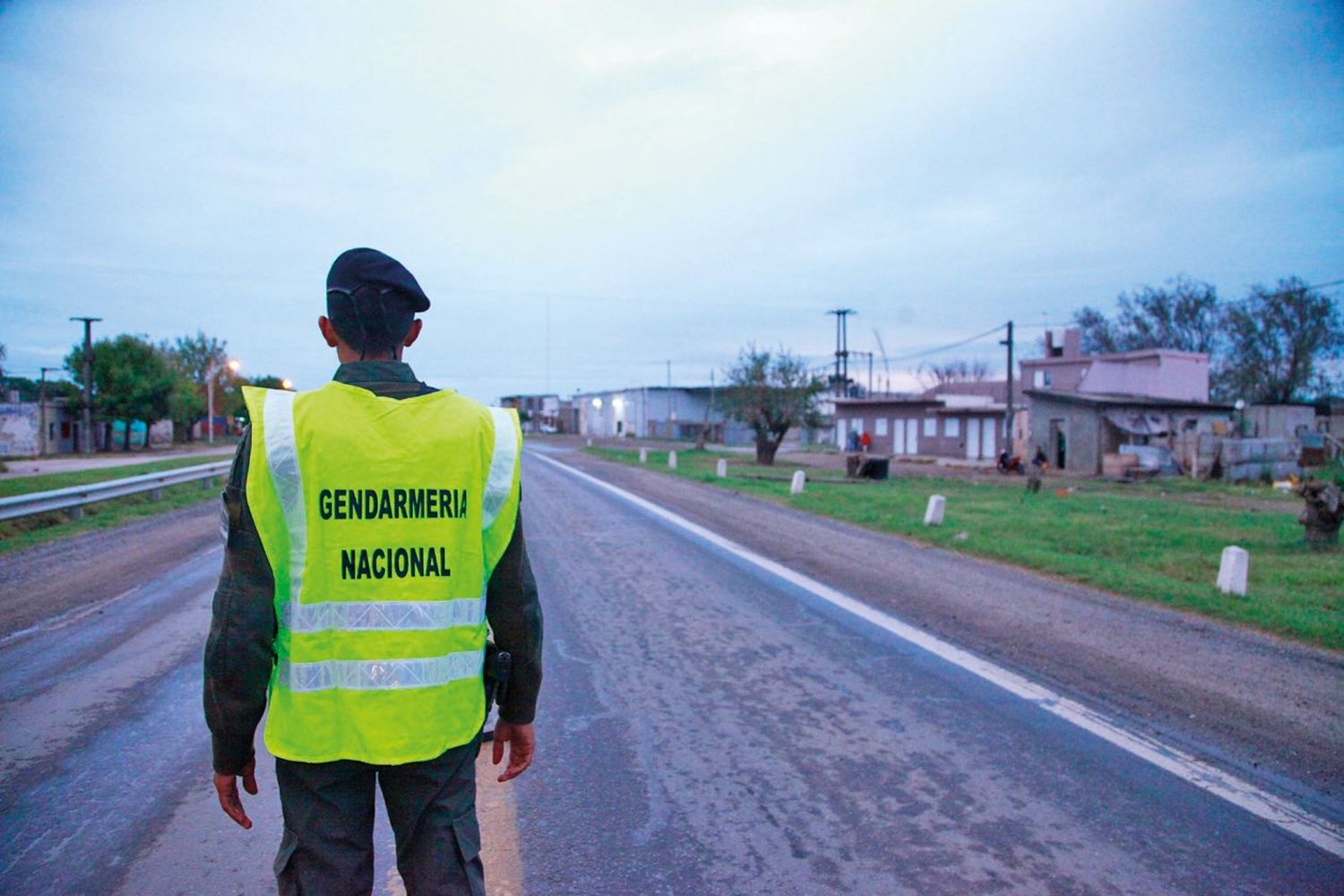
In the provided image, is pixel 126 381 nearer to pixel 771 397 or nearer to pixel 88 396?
pixel 88 396

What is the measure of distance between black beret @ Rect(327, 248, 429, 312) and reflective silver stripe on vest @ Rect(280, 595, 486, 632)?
2.68 feet

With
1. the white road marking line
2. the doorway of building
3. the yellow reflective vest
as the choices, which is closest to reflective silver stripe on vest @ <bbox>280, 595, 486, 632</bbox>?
the yellow reflective vest

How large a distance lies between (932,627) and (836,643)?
1165mm

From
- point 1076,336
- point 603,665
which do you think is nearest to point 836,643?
point 603,665

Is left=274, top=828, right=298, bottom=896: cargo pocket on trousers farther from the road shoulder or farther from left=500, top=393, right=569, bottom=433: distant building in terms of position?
left=500, top=393, right=569, bottom=433: distant building

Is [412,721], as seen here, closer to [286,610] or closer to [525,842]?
[286,610]

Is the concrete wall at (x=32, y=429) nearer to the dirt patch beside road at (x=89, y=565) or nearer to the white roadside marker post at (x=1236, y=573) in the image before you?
the dirt patch beside road at (x=89, y=565)

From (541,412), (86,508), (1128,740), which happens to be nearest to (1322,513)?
(1128,740)

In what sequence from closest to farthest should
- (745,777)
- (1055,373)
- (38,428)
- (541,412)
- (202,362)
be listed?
1. (745,777)
2. (38,428)
3. (1055,373)
4. (202,362)
5. (541,412)

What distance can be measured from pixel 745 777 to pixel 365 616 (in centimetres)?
270

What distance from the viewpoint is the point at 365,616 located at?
203 centimetres

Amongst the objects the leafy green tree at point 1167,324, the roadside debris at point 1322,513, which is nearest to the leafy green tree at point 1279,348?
the leafy green tree at point 1167,324

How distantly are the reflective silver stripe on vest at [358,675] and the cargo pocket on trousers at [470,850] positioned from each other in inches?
13.9

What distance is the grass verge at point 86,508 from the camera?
13.5 m
